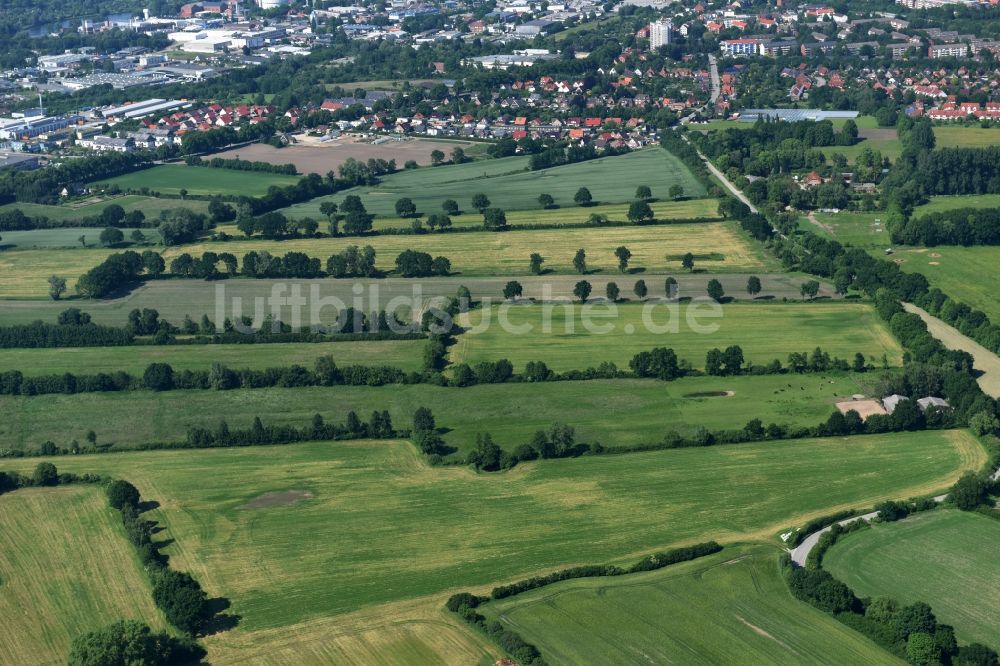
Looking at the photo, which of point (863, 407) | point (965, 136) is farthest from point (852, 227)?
point (863, 407)

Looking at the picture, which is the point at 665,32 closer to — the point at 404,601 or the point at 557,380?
the point at 557,380

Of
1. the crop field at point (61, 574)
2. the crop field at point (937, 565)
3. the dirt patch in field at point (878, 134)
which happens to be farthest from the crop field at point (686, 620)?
the dirt patch in field at point (878, 134)

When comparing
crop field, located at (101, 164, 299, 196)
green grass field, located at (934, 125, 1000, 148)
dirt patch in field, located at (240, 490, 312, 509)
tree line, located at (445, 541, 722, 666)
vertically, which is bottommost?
tree line, located at (445, 541, 722, 666)

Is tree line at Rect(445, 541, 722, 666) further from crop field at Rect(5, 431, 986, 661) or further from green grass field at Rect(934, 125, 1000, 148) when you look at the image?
green grass field at Rect(934, 125, 1000, 148)

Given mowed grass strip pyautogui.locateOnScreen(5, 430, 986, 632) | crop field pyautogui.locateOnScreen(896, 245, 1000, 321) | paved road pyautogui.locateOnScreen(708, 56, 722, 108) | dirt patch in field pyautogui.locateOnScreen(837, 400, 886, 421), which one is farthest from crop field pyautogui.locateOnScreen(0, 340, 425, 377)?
paved road pyautogui.locateOnScreen(708, 56, 722, 108)

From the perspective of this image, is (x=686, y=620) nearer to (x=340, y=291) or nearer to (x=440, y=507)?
(x=440, y=507)

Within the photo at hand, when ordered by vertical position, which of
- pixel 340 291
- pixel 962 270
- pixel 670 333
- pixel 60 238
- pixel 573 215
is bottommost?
pixel 670 333

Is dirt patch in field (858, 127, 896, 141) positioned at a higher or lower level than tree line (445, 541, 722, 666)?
higher
